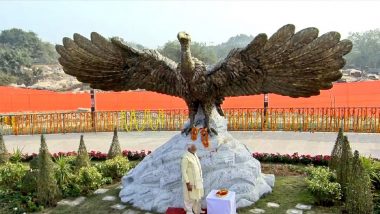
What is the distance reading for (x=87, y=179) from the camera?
1043 cm

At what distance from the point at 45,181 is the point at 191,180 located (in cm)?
347

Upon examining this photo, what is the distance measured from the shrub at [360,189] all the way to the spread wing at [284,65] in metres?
1.67

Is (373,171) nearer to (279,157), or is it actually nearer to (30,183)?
(279,157)

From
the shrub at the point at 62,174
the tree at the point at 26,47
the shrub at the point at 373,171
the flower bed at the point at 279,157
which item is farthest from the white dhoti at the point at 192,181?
the tree at the point at 26,47

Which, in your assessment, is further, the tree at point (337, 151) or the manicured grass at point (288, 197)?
the tree at point (337, 151)

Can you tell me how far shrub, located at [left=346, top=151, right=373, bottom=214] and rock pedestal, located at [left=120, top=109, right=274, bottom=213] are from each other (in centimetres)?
202

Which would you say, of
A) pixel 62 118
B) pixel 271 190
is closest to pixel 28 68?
pixel 62 118

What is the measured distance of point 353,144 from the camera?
15.1 meters

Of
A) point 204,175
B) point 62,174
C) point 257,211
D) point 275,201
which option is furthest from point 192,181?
point 62,174

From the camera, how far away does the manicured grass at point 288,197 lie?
9.00m

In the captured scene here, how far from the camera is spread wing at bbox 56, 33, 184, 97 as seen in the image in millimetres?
9711

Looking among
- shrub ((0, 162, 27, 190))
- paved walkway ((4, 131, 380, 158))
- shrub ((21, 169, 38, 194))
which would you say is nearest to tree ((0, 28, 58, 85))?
paved walkway ((4, 131, 380, 158))

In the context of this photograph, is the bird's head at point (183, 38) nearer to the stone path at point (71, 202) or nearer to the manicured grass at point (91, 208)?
the manicured grass at point (91, 208)

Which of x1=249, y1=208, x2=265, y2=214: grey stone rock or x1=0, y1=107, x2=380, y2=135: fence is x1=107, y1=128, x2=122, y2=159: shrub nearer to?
x1=249, y1=208, x2=265, y2=214: grey stone rock
